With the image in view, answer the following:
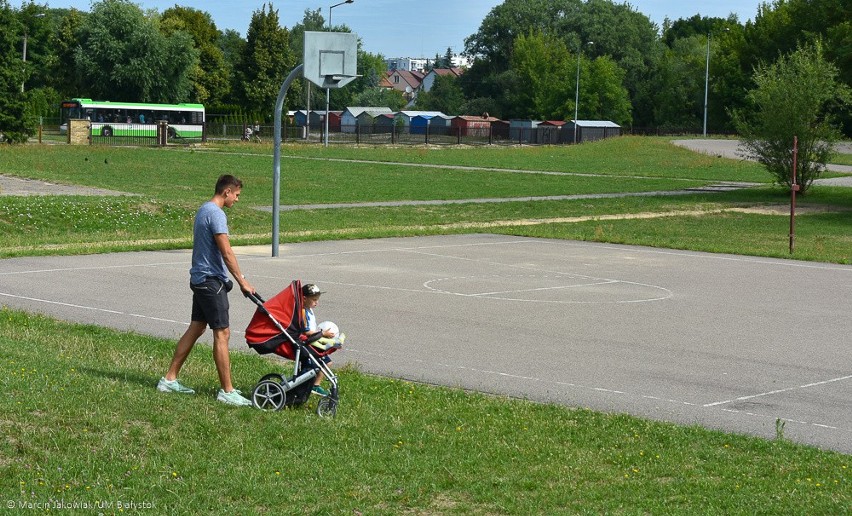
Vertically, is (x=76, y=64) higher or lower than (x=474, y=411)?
higher

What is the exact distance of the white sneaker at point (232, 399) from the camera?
9430 millimetres

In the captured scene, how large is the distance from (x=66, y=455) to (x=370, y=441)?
2.14 metres

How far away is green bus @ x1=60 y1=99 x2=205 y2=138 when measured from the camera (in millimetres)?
87125

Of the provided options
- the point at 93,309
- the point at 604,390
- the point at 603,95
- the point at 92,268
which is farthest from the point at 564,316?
the point at 603,95

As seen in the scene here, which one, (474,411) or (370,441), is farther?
(474,411)

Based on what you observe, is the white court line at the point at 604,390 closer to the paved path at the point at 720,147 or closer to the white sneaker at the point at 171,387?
the white sneaker at the point at 171,387

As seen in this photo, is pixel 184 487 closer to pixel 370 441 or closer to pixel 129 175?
pixel 370 441

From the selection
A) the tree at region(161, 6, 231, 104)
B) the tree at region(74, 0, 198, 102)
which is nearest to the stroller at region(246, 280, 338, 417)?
the tree at region(74, 0, 198, 102)

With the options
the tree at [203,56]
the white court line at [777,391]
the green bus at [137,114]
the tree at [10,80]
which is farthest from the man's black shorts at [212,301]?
the tree at [203,56]

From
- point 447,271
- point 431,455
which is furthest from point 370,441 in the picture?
point 447,271

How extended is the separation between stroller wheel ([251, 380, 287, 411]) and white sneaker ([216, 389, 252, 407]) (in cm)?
7

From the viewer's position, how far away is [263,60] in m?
102

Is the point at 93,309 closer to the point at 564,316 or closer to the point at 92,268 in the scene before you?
the point at 92,268

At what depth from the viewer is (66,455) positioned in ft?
25.3
